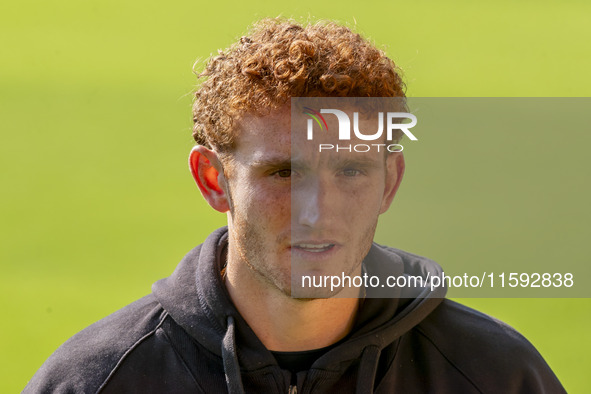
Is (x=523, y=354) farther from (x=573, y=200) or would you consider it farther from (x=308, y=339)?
(x=573, y=200)

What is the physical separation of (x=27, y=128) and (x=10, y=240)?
0.60 meters

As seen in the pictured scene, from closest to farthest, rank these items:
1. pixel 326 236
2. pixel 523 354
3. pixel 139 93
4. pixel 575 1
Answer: pixel 326 236
pixel 523 354
pixel 139 93
pixel 575 1

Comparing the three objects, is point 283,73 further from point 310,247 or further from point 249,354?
point 249,354

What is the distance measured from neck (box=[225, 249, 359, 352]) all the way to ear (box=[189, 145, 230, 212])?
0.12 m

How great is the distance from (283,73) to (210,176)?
271 millimetres

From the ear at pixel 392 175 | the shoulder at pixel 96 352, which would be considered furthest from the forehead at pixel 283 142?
the shoulder at pixel 96 352

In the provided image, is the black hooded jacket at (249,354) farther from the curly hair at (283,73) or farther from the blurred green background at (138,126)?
the blurred green background at (138,126)

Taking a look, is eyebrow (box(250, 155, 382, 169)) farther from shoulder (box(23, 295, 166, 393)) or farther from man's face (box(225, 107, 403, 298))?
shoulder (box(23, 295, 166, 393))

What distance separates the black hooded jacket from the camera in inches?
59.6

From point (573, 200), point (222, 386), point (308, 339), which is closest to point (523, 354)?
point (308, 339)

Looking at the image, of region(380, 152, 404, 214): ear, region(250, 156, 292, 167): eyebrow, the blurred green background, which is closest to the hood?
region(380, 152, 404, 214): ear

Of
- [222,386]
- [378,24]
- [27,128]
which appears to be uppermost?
[378,24]

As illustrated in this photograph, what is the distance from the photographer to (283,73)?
4.90 ft

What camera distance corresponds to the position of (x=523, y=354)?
1613 mm
